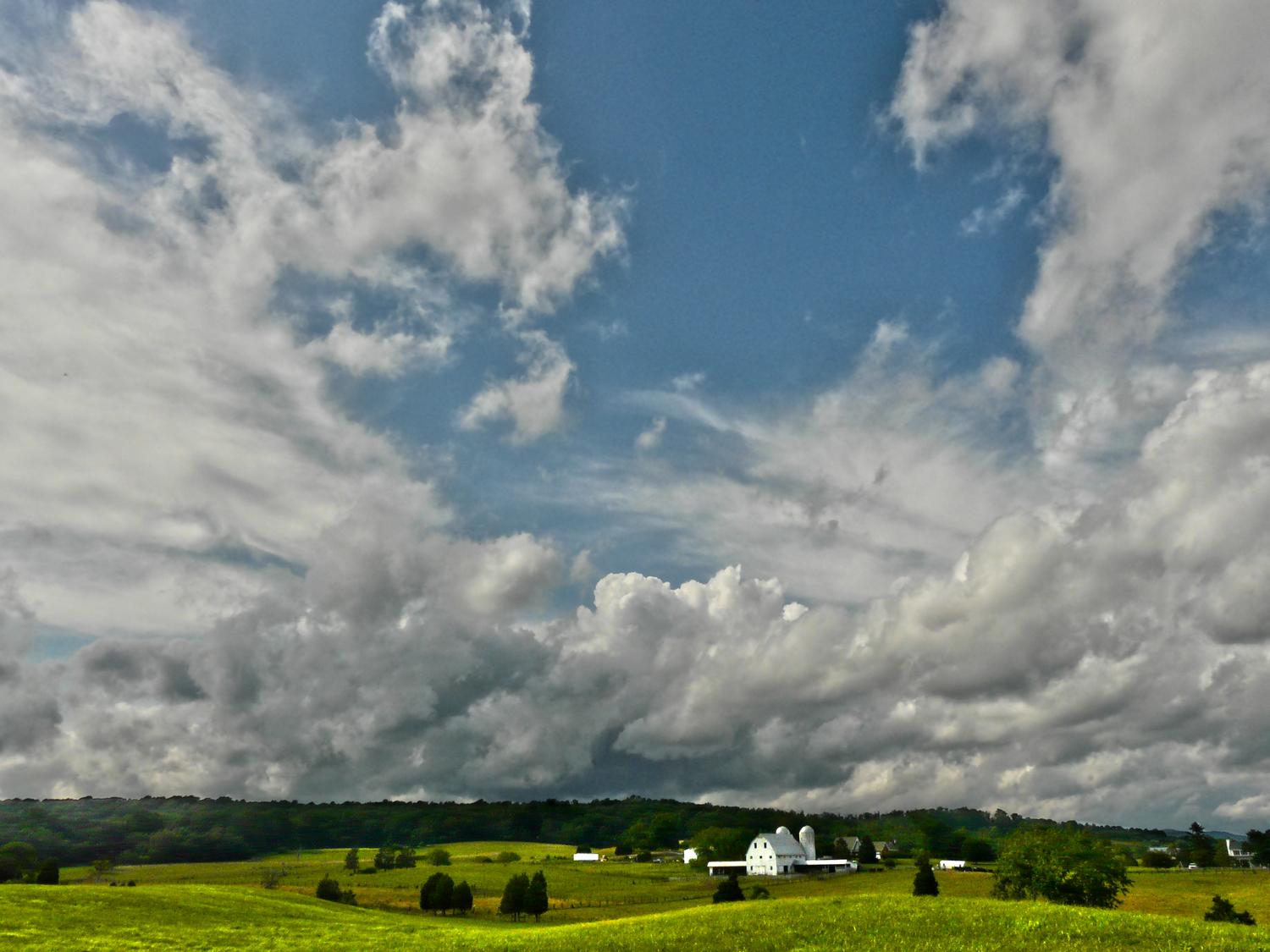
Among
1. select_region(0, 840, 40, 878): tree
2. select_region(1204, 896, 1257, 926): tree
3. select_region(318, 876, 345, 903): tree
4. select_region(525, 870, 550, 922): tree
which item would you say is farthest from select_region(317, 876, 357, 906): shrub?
select_region(1204, 896, 1257, 926): tree

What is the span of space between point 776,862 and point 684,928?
15500 centimetres

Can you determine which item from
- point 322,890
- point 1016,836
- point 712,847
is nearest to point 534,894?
point 322,890

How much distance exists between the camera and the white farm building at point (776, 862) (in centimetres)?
18375

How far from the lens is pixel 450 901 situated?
109 m

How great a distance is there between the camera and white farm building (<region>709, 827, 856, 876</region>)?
183750mm

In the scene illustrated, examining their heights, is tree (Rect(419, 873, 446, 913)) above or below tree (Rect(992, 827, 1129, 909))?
below

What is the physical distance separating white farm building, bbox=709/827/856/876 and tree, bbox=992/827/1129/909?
11356cm

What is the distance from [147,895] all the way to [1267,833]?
24034cm

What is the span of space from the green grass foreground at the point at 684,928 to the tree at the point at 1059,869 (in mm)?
26627

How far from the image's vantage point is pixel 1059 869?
69.9 metres

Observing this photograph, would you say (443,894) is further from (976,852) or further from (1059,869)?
(976,852)

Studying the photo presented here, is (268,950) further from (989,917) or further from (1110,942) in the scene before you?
(1110,942)

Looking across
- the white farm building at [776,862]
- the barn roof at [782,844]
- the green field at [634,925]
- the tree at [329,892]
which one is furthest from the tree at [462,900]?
the barn roof at [782,844]

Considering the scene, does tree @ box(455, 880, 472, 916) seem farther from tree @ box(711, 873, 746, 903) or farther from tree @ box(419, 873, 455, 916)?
tree @ box(711, 873, 746, 903)
